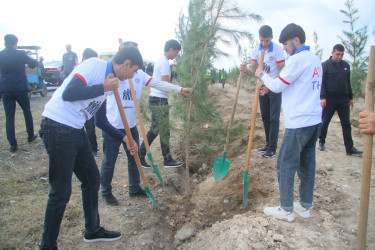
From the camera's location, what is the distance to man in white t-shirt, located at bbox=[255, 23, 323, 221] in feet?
7.77

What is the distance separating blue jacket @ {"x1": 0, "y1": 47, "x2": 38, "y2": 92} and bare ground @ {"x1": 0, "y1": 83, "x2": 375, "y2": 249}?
1283 mm

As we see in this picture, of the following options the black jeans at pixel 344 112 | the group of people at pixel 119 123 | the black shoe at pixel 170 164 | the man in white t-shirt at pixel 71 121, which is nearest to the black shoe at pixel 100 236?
the group of people at pixel 119 123

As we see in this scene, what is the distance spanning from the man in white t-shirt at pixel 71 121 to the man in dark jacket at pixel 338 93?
147 inches

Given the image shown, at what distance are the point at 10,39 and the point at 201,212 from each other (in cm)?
456

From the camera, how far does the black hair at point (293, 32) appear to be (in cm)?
244

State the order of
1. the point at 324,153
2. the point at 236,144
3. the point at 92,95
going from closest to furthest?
the point at 92,95 < the point at 324,153 < the point at 236,144

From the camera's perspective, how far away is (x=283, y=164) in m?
2.54

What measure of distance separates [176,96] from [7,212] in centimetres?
235

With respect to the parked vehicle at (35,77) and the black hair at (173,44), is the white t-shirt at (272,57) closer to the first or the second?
the black hair at (173,44)

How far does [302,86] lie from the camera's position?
2.39 metres

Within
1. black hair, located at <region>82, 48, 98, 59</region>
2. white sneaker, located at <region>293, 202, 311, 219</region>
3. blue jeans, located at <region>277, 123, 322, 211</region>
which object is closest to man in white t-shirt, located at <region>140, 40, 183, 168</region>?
black hair, located at <region>82, 48, 98, 59</region>

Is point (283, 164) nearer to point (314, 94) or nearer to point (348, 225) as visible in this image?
point (314, 94)

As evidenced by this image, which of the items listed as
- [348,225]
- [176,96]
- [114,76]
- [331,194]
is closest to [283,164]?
[348,225]

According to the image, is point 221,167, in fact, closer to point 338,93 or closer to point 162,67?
point 162,67
